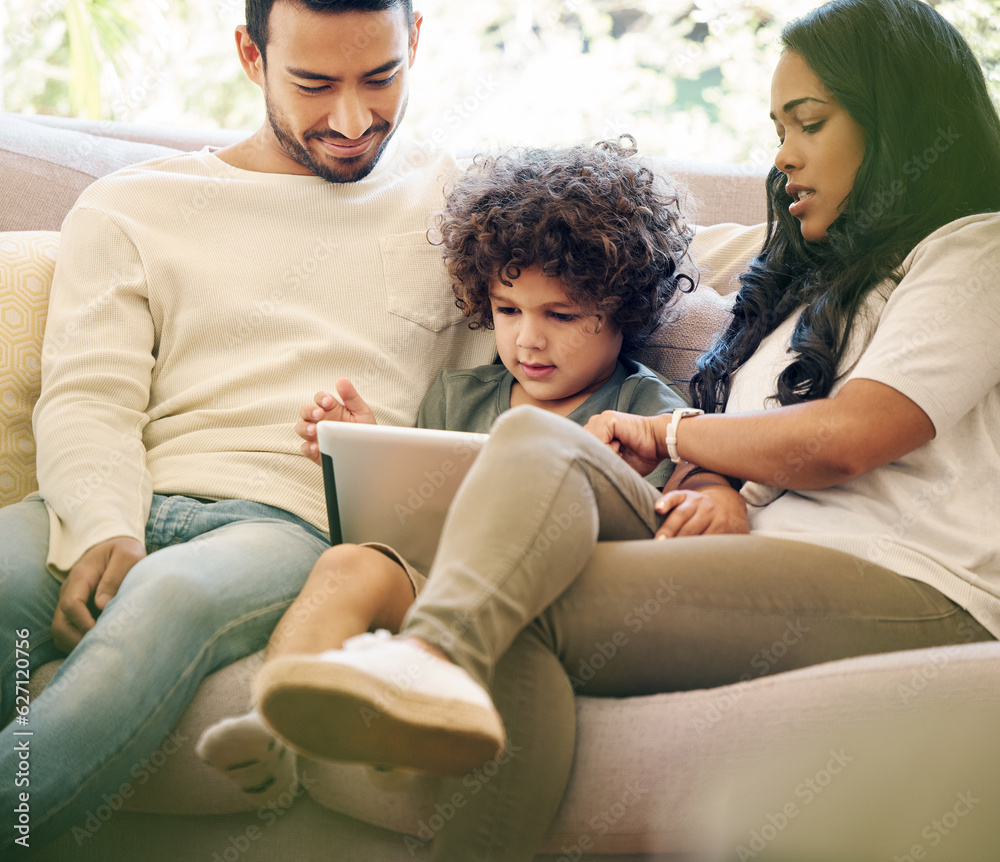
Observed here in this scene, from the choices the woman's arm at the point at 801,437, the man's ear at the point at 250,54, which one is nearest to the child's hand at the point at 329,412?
the woman's arm at the point at 801,437

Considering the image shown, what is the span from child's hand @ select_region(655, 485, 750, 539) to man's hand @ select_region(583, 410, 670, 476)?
0.23ft

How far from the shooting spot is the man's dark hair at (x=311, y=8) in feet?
4.34

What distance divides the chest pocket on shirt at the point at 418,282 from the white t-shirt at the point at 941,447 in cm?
67

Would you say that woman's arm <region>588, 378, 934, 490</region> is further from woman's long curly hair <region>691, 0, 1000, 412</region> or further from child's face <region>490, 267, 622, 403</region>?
child's face <region>490, 267, 622, 403</region>

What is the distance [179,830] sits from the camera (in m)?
1.03

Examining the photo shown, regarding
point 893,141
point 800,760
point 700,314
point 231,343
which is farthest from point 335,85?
point 800,760

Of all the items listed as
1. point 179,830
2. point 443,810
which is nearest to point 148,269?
point 179,830

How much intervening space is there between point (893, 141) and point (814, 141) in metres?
0.10

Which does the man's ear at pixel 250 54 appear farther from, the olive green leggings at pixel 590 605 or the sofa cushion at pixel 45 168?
the olive green leggings at pixel 590 605

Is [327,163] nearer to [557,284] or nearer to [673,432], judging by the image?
[557,284]

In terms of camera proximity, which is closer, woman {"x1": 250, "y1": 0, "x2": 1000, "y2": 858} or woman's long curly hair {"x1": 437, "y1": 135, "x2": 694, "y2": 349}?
woman {"x1": 250, "y1": 0, "x2": 1000, "y2": 858}

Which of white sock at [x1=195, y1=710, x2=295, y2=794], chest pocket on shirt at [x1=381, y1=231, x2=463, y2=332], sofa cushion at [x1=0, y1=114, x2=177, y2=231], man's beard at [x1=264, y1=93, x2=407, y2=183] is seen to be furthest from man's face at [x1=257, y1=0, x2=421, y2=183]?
white sock at [x1=195, y1=710, x2=295, y2=794]

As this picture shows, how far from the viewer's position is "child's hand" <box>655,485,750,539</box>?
1.02 m

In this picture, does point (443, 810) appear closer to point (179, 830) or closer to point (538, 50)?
point (179, 830)
